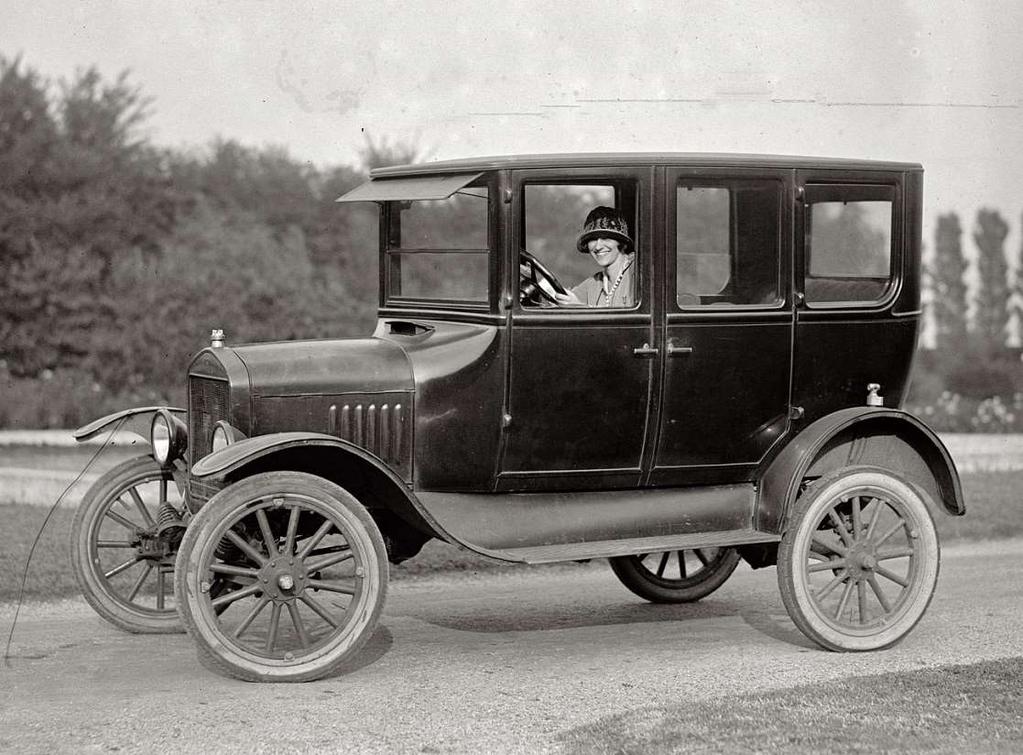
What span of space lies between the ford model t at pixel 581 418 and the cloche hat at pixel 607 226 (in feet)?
0.06

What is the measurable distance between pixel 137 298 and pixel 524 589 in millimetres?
6575

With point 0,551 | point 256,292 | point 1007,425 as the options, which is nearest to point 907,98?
point 1007,425

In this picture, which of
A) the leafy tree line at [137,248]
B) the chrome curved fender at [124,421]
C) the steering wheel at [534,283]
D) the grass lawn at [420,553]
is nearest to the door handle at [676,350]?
the steering wheel at [534,283]

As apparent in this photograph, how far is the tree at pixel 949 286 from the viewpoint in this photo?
14.0 metres

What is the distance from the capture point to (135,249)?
42.4ft

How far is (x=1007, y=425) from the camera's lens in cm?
1384

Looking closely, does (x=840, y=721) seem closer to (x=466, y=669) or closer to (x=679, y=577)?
(x=466, y=669)

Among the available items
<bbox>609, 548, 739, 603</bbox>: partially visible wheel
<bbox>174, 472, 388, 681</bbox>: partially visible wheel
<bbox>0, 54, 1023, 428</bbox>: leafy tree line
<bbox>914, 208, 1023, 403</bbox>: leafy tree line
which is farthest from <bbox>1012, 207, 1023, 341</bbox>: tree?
<bbox>174, 472, 388, 681</bbox>: partially visible wheel

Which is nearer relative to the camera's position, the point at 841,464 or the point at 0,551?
the point at 841,464

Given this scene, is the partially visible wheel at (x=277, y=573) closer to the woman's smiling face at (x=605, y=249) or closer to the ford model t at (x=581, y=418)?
the ford model t at (x=581, y=418)

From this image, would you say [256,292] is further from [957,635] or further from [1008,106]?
[957,635]

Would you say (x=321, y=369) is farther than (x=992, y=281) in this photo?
No

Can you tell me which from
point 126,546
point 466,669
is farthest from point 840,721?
point 126,546

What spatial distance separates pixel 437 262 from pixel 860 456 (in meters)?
2.54
